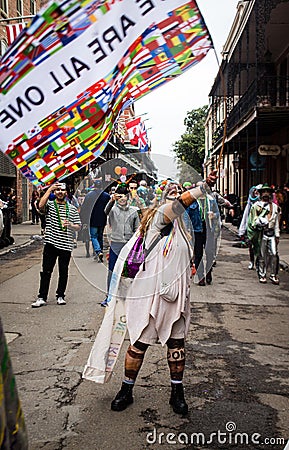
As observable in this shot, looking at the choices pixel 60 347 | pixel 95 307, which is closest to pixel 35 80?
pixel 60 347

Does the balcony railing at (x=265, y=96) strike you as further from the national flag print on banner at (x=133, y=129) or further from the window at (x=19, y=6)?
the national flag print on banner at (x=133, y=129)

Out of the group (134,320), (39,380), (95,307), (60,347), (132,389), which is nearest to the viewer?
(134,320)

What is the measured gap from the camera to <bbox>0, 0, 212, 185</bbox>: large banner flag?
2184 millimetres

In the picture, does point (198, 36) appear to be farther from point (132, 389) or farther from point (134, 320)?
point (132, 389)

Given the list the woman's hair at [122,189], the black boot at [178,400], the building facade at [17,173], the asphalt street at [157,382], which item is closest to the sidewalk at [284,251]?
the asphalt street at [157,382]

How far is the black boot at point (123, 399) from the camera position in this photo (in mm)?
4352

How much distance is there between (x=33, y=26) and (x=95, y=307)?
20.6ft

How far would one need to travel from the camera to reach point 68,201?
8.35 m

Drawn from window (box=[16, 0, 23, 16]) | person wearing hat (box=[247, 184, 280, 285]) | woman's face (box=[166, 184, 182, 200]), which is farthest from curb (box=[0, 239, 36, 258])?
window (box=[16, 0, 23, 16])

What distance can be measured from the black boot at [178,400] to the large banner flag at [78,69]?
7.57 ft

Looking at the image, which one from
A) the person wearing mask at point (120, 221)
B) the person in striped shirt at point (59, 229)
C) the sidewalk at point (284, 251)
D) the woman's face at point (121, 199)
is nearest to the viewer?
the person wearing mask at point (120, 221)

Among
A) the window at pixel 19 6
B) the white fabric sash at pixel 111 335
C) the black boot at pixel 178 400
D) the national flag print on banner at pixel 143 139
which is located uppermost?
the window at pixel 19 6

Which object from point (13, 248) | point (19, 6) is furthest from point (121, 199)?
point (19, 6)

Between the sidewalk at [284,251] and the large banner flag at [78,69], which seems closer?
the large banner flag at [78,69]
